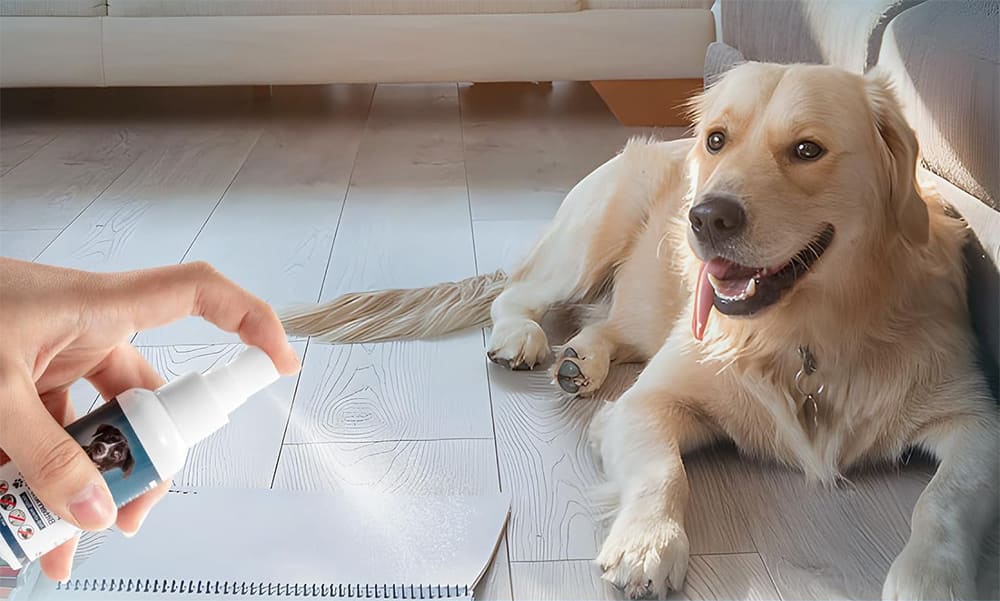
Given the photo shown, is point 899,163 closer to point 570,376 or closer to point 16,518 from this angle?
point 570,376

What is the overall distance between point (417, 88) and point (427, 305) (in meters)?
3.39

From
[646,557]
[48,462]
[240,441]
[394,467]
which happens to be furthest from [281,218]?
[48,462]

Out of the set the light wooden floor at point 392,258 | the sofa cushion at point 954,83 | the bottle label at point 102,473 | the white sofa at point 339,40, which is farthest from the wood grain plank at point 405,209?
the bottle label at point 102,473

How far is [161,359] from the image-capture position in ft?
Result: 6.54

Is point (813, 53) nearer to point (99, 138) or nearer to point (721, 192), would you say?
point (721, 192)

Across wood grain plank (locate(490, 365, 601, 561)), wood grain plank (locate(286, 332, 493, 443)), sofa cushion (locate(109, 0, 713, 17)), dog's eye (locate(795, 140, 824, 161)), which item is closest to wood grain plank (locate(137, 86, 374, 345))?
wood grain plank (locate(286, 332, 493, 443))

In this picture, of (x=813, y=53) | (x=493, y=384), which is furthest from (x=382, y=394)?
(x=813, y=53)

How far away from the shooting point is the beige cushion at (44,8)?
4.07m

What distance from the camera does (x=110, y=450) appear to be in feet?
2.68

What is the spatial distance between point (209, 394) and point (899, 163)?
1.05 metres

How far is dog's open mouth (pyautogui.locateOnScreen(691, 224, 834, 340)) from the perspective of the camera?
4.75 ft

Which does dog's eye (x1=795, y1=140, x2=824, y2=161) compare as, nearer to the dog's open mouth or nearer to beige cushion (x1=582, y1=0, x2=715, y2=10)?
the dog's open mouth

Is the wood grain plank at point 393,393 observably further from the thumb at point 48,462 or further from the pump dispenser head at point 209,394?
the thumb at point 48,462

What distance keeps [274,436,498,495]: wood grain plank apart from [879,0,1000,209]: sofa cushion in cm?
86
